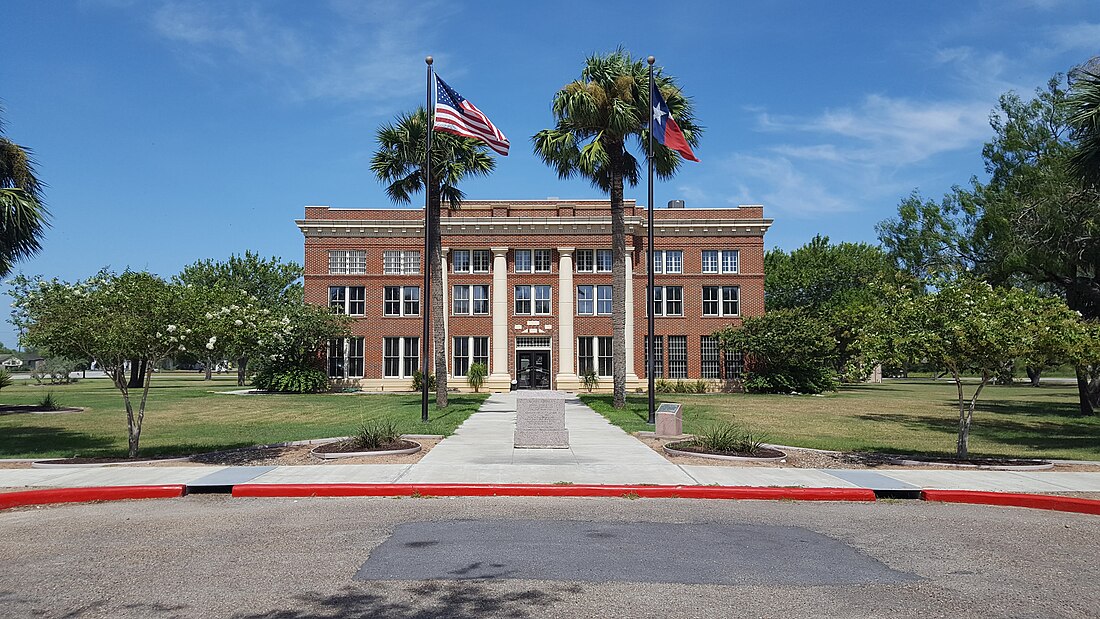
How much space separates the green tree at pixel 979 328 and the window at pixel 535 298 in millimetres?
30030

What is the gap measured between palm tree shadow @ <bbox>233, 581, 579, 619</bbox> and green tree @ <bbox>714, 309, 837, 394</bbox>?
3741 cm

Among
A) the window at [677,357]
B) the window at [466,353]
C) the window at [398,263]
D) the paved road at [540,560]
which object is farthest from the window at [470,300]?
the paved road at [540,560]

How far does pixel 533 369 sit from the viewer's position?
43.7m

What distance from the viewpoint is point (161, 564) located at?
7246mm

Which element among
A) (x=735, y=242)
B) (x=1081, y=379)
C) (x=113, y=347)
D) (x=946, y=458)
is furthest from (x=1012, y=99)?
(x=113, y=347)

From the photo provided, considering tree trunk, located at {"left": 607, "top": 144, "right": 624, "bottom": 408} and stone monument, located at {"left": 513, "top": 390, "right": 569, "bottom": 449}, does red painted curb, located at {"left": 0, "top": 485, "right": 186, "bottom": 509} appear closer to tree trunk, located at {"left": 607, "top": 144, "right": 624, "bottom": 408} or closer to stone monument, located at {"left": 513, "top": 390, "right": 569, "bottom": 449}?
stone monument, located at {"left": 513, "top": 390, "right": 569, "bottom": 449}

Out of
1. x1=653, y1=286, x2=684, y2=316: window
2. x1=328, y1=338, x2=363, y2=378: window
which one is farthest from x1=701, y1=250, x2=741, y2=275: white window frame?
x1=328, y1=338, x2=363, y2=378: window

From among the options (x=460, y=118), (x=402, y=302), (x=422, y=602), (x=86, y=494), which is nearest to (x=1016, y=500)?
(x=422, y=602)

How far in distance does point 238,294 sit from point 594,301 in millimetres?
30154

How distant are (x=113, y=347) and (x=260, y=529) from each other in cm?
595

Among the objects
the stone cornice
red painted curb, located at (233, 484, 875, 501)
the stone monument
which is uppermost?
the stone cornice

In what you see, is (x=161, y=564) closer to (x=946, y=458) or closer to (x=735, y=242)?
(x=946, y=458)

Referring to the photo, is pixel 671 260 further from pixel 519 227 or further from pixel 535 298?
pixel 519 227

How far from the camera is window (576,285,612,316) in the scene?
144ft
